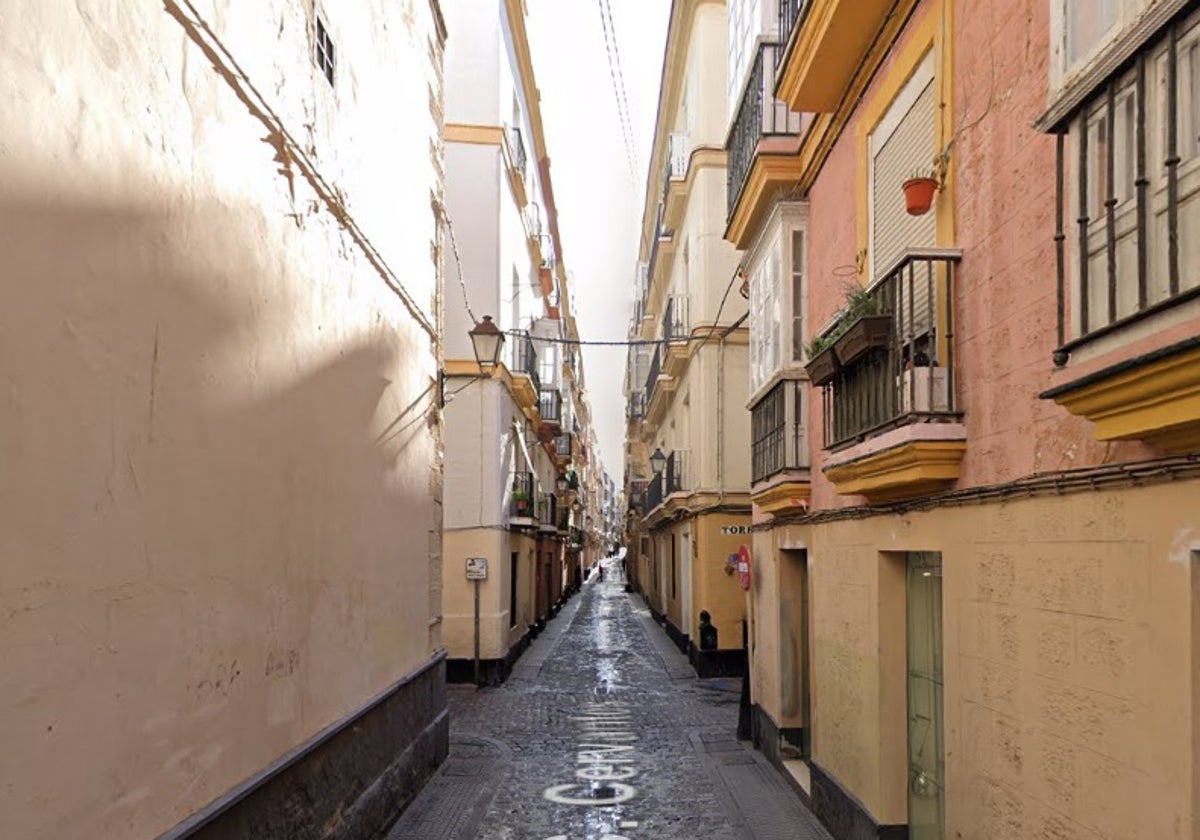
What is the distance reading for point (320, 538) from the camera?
6398 millimetres

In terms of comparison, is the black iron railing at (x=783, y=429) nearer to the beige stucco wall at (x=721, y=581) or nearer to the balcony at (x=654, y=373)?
the beige stucco wall at (x=721, y=581)

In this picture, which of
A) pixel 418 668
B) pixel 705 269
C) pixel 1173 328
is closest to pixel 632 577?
pixel 705 269

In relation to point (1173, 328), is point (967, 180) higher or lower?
higher

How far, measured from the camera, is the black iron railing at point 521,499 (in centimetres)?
1930

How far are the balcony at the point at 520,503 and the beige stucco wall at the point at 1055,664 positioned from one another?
Result: 40.2 feet

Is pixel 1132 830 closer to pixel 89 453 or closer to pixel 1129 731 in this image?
pixel 1129 731

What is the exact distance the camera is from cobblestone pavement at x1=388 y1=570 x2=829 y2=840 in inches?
327

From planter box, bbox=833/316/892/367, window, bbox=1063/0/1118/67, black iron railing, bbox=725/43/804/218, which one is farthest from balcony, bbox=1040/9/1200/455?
black iron railing, bbox=725/43/804/218

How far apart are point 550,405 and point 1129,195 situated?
2221 cm

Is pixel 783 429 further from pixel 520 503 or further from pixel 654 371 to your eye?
pixel 654 371

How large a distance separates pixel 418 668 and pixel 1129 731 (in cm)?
710

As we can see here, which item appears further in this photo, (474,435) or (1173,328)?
(474,435)

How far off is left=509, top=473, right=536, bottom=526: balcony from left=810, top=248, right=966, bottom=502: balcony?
12.4 m

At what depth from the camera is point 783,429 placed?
359 inches
